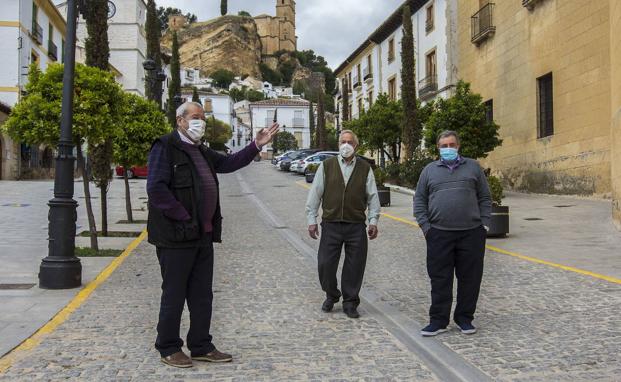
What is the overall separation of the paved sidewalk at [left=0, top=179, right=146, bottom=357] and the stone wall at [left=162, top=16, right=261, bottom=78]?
11718 centimetres

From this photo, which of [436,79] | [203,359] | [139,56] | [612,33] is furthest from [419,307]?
[139,56]

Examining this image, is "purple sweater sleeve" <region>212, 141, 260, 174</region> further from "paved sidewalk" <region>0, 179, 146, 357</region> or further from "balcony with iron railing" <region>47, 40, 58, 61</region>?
"balcony with iron railing" <region>47, 40, 58, 61</region>

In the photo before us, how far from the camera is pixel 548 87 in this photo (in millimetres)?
19375

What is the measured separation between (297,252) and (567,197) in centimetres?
1093

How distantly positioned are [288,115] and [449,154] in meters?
87.3

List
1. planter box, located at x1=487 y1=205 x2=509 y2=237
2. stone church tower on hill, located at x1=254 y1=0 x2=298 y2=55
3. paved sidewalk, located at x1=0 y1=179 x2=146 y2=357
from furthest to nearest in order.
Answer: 1. stone church tower on hill, located at x1=254 y1=0 x2=298 y2=55
2. planter box, located at x1=487 y1=205 x2=509 y2=237
3. paved sidewalk, located at x1=0 y1=179 x2=146 y2=357

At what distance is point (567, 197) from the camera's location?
58.2ft

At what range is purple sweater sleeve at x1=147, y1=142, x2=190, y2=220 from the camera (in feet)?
13.5

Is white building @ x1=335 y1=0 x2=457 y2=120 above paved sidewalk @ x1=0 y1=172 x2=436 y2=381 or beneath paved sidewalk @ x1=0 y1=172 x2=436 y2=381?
above

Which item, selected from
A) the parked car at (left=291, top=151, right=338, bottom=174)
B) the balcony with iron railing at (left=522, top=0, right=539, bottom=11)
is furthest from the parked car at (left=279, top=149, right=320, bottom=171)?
the balcony with iron railing at (left=522, top=0, right=539, bottom=11)

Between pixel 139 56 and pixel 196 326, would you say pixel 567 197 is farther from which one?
pixel 139 56

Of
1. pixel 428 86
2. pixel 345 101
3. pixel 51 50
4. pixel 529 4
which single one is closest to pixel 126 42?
pixel 51 50

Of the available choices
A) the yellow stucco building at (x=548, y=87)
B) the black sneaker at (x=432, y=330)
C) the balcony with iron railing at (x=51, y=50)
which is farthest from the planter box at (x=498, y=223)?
the balcony with iron railing at (x=51, y=50)

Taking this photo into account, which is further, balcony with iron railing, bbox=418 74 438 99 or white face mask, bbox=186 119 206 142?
balcony with iron railing, bbox=418 74 438 99
